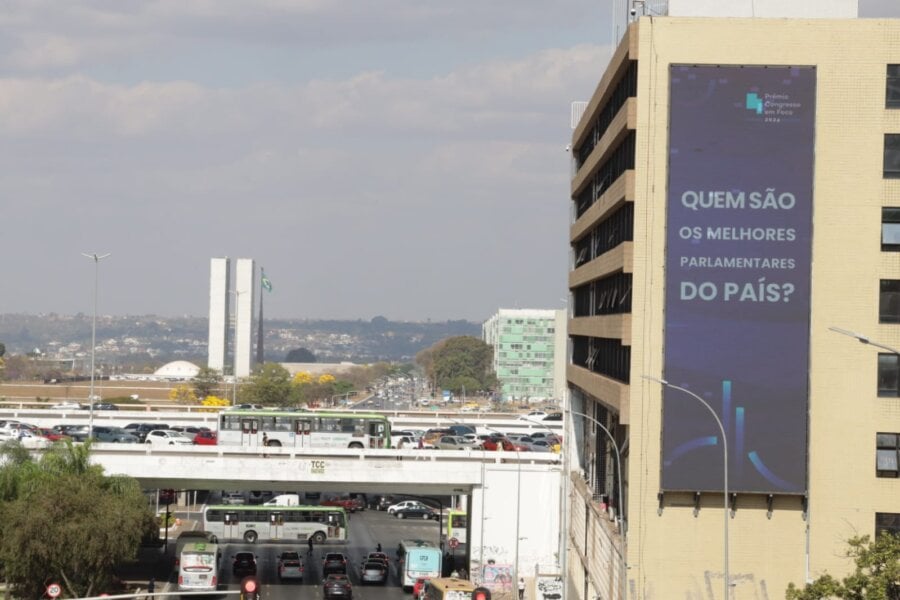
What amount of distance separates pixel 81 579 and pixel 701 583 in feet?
93.5

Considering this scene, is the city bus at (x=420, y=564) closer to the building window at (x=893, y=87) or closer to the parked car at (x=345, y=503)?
the building window at (x=893, y=87)

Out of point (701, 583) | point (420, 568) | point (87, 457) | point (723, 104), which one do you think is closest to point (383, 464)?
point (420, 568)

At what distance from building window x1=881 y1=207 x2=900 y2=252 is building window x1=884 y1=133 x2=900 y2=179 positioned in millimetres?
1264

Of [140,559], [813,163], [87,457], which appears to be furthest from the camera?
[140,559]

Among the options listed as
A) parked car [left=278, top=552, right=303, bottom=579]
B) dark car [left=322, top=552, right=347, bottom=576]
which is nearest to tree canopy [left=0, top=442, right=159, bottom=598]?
parked car [left=278, top=552, right=303, bottom=579]

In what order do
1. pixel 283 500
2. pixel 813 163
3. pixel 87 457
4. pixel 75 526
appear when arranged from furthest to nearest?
pixel 283 500
pixel 87 457
pixel 75 526
pixel 813 163

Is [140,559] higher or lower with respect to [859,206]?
lower

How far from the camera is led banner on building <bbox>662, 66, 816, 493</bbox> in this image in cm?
5472

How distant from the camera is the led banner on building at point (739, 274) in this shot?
5472 centimetres

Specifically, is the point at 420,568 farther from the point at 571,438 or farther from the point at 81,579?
the point at 81,579

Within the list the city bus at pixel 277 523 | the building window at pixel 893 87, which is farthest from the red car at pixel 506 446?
the building window at pixel 893 87

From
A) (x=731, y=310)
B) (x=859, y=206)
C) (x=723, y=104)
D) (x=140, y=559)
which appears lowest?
(x=140, y=559)

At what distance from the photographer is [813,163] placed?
179ft

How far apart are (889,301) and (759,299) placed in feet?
15.6
